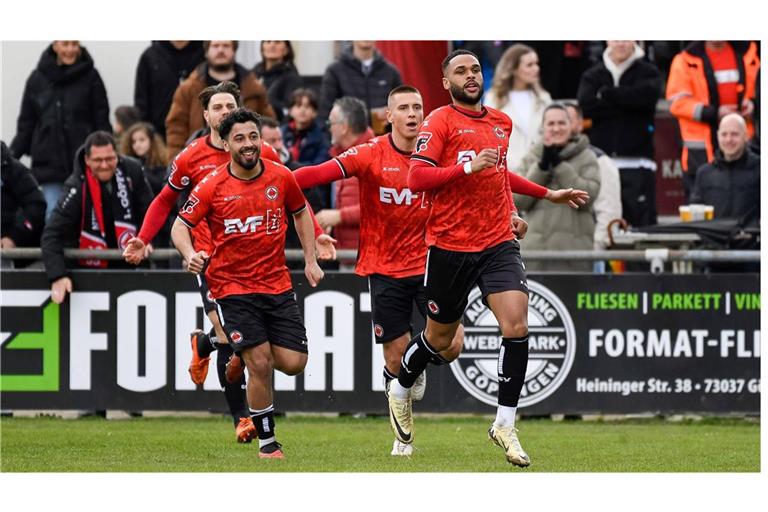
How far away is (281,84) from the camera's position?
56.2 ft

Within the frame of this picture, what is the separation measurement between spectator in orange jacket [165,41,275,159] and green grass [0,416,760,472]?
303 centimetres

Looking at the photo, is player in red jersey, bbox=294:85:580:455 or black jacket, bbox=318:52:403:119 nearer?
player in red jersey, bbox=294:85:580:455

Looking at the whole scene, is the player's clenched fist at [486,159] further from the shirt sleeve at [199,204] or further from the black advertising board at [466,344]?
the black advertising board at [466,344]

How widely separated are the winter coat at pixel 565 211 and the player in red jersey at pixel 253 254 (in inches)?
153

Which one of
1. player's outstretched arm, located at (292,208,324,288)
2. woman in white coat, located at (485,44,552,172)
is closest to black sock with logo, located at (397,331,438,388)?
player's outstretched arm, located at (292,208,324,288)

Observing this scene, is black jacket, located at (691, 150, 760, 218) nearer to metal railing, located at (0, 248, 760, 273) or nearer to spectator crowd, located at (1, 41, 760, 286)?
spectator crowd, located at (1, 41, 760, 286)

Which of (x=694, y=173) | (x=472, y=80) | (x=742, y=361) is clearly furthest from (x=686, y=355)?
(x=472, y=80)

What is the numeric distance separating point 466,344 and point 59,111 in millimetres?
5010

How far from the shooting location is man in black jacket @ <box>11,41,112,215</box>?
1633 cm

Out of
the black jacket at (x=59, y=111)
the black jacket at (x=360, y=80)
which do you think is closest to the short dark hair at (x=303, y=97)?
the black jacket at (x=360, y=80)

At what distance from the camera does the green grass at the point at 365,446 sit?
1112 cm

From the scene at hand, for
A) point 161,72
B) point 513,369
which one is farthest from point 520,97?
point 513,369

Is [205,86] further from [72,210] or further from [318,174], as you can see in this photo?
[318,174]
